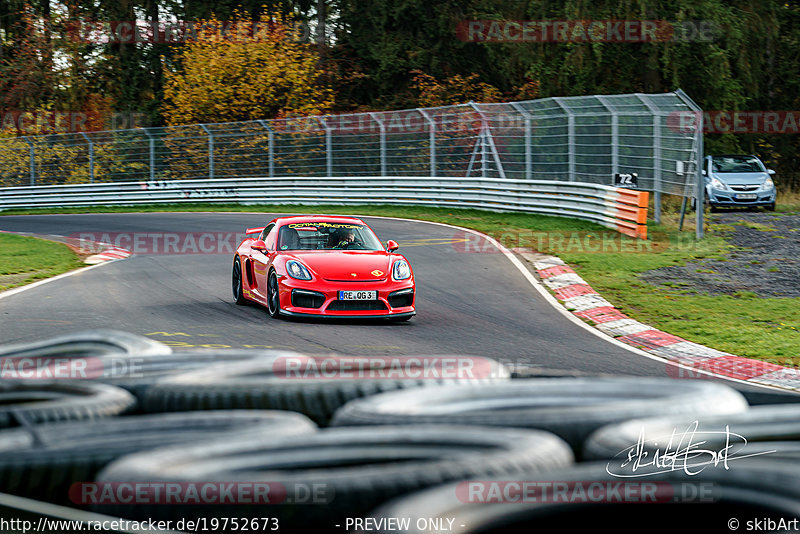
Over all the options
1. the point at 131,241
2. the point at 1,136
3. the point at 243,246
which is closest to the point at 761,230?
the point at 243,246

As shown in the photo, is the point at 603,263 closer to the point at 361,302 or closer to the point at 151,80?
the point at 361,302

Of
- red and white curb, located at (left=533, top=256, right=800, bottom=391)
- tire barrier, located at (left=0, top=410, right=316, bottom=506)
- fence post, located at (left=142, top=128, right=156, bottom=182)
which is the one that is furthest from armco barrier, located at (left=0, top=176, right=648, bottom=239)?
tire barrier, located at (left=0, top=410, right=316, bottom=506)

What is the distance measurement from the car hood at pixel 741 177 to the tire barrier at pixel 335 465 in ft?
73.6

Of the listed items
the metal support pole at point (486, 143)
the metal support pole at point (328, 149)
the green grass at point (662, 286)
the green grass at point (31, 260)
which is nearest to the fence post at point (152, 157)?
the metal support pole at point (328, 149)

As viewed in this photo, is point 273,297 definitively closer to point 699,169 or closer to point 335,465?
point 335,465

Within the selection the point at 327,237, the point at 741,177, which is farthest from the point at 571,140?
the point at 327,237

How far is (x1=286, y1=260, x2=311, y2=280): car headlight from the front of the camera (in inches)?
408

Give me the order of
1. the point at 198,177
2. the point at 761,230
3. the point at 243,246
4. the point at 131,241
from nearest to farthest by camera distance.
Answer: the point at 243,246 < the point at 761,230 < the point at 131,241 < the point at 198,177

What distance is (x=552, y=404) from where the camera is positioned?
141 inches

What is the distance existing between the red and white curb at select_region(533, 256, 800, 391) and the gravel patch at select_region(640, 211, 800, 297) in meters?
1.45

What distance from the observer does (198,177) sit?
3275cm

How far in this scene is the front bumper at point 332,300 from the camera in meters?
10.3

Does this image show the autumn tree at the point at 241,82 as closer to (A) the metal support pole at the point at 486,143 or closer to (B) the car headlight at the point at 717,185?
(A) the metal support pole at the point at 486,143

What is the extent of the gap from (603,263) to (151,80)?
123ft
